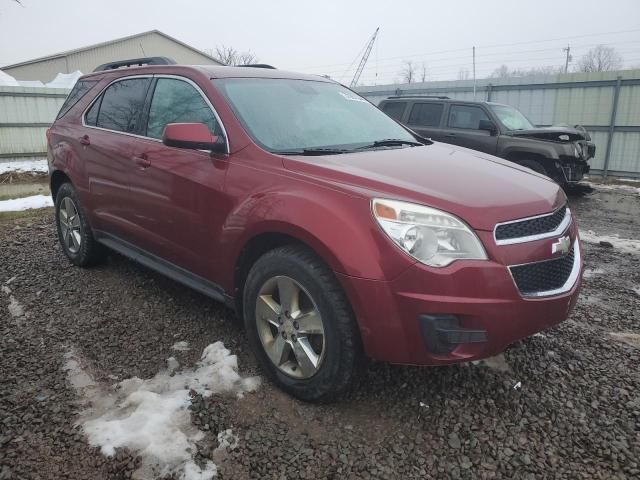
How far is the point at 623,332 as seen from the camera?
358cm

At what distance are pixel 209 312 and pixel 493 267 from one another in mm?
2338

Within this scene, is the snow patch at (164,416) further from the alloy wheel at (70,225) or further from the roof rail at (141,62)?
the roof rail at (141,62)

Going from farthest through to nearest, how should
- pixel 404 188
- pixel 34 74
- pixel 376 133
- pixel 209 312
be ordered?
pixel 34 74, pixel 209 312, pixel 376 133, pixel 404 188

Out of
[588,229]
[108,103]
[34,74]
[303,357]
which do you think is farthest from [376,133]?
[34,74]

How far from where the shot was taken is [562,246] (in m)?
2.57

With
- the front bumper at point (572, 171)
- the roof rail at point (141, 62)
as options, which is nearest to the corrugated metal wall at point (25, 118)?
the roof rail at point (141, 62)

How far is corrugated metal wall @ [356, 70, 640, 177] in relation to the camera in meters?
12.5

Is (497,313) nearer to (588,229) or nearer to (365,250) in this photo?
(365,250)

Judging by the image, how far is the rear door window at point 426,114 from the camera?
9.96 meters

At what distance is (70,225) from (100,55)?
30857 millimetres

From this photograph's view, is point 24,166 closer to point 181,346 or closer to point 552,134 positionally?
point 181,346

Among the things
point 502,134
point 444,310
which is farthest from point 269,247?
point 502,134

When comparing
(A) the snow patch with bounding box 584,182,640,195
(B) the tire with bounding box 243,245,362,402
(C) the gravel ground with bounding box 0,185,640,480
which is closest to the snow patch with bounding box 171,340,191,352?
(C) the gravel ground with bounding box 0,185,640,480

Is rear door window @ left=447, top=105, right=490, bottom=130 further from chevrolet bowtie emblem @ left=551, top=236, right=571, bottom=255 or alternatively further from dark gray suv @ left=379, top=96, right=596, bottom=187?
chevrolet bowtie emblem @ left=551, top=236, right=571, bottom=255
